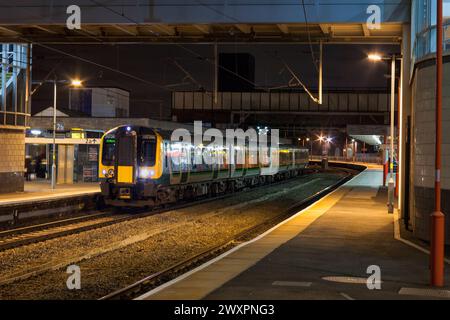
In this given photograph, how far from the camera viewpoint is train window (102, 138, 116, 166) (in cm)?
2180

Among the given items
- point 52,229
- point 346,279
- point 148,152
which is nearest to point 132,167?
point 148,152

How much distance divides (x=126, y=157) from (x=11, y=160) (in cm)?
723

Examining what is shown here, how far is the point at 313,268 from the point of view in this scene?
1024cm

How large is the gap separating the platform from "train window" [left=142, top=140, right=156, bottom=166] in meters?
6.56

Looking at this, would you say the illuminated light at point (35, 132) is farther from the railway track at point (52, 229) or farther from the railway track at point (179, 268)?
the railway track at point (179, 268)

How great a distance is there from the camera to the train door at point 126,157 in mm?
21375

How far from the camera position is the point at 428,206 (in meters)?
13.2

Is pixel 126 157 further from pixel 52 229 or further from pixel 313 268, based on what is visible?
pixel 313 268

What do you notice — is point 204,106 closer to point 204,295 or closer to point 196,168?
point 196,168

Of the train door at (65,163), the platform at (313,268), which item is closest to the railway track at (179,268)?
the platform at (313,268)

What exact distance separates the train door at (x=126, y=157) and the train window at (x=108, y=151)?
0.83ft

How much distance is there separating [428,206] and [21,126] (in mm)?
19145

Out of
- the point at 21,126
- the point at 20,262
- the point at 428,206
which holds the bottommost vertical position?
the point at 20,262
